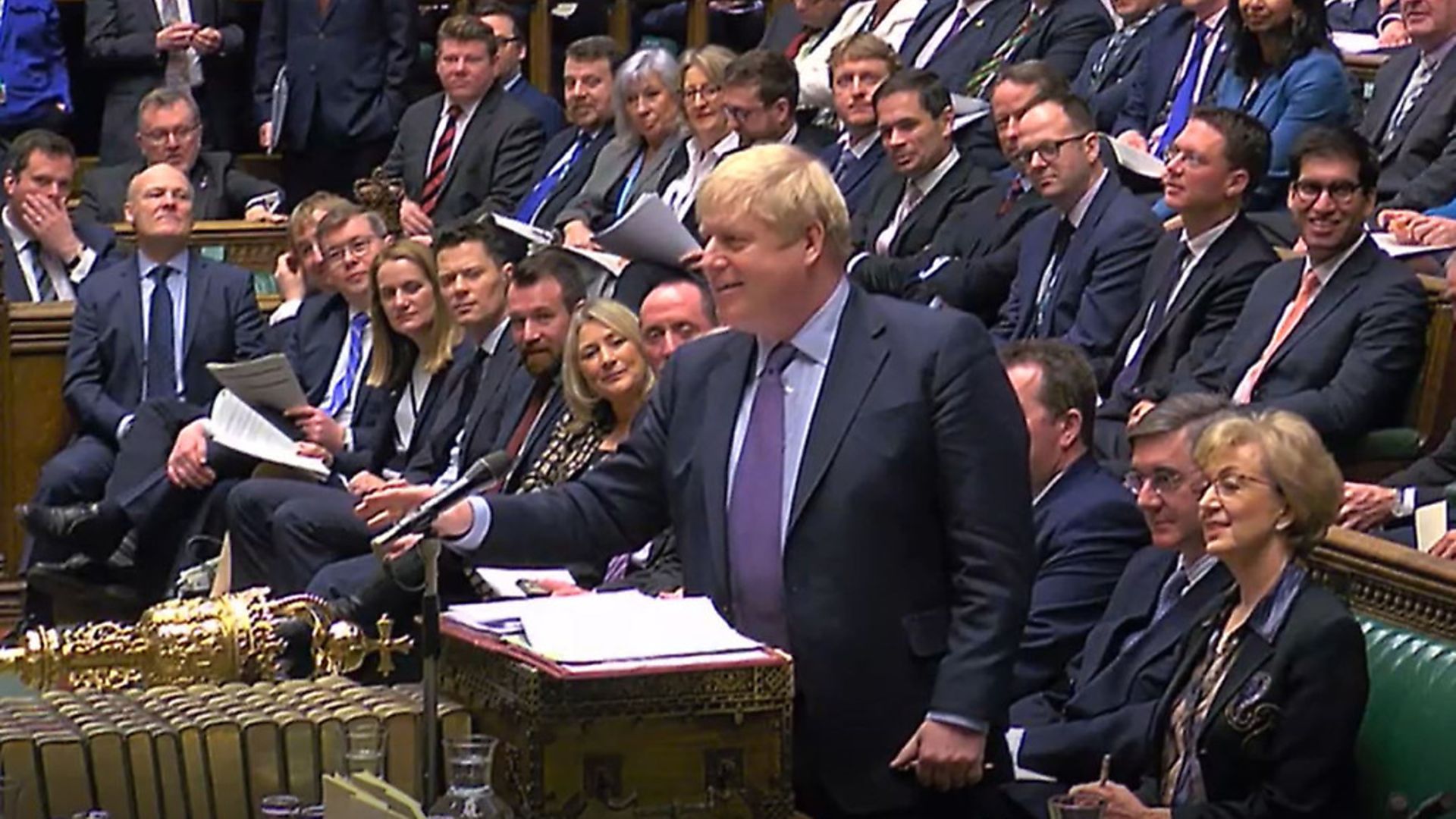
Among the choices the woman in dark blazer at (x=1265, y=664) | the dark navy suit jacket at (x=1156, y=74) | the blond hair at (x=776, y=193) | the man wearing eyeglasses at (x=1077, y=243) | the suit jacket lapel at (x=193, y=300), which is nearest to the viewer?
the blond hair at (x=776, y=193)

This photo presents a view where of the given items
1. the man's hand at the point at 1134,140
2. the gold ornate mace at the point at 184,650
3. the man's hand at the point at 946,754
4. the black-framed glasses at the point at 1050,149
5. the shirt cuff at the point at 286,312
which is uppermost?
the black-framed glasses at the point at 1050,149

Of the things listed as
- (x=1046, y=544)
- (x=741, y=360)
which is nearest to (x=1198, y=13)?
(x=1046, y=544)

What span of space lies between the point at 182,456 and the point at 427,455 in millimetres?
883

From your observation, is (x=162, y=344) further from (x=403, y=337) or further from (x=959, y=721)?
(x=959, y=721)

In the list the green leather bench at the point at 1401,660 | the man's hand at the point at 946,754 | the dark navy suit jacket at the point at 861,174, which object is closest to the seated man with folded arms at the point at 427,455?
the dark navy suit jacket at the point at 861,174

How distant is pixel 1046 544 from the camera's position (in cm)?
469

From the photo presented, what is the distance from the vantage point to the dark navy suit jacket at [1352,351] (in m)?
5.51

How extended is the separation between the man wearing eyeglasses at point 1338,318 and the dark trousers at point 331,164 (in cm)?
472

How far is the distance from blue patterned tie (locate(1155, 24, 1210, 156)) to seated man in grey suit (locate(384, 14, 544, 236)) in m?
2.16

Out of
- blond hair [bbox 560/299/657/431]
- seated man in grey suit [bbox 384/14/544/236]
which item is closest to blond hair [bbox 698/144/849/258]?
blond hair [bbox 560/299/657/431]

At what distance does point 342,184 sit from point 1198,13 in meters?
3.55

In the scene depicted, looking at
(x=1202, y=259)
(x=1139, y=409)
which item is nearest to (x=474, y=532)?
(x=1139, y=409)

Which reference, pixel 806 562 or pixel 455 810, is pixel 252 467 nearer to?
pixel 806 562

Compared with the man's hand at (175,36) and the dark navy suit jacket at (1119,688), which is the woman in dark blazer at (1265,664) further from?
the man's hand at (175,36)
